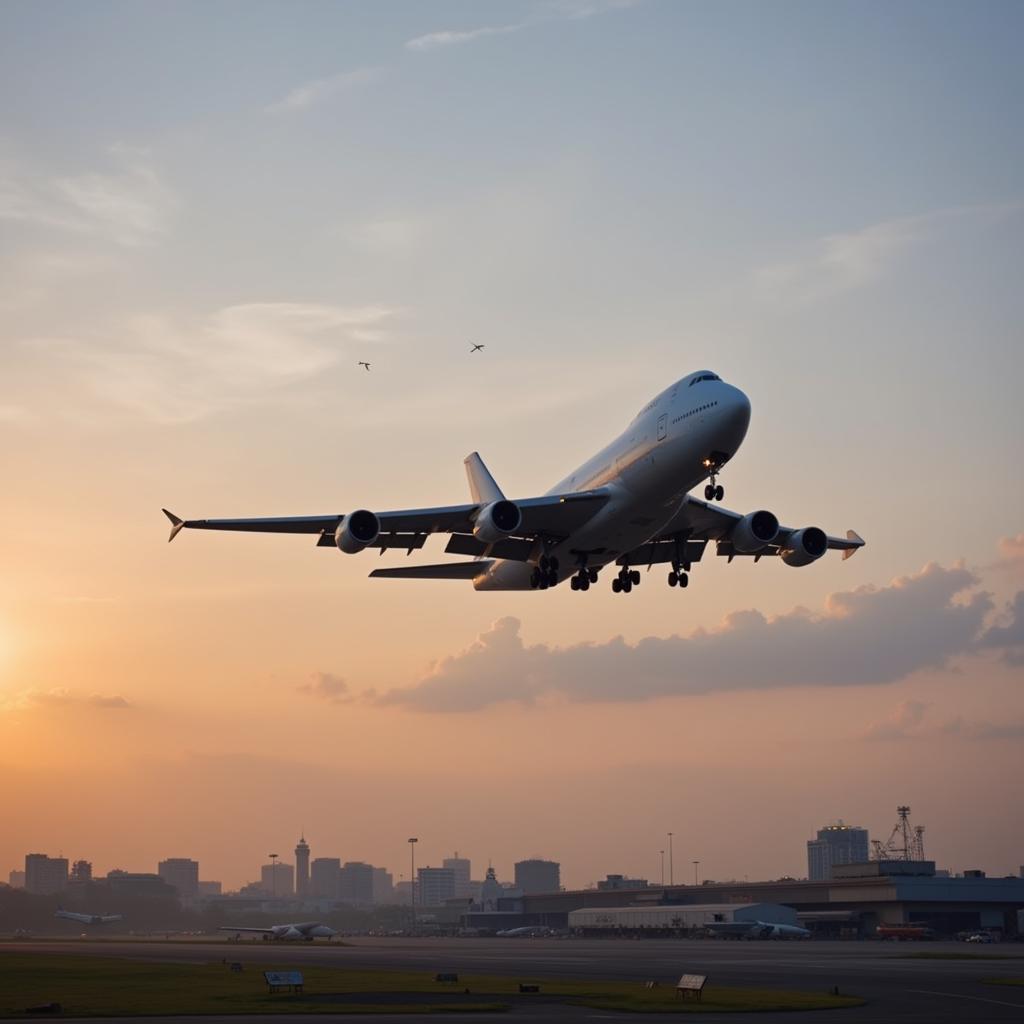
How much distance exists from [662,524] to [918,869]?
129m

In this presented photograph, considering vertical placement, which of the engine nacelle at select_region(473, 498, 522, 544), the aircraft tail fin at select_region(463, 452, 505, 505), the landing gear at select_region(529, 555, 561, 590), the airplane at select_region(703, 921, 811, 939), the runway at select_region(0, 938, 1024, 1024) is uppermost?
the aircraft tail fin at select_region(463, 452, 505, 505)

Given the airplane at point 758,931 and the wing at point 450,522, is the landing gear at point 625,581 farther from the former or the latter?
the airplane at point 758,931

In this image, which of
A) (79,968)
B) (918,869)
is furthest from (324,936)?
(79,968)

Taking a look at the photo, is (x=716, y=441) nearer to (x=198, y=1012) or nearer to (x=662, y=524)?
(x=662, y=524)

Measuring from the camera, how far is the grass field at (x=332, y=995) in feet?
165

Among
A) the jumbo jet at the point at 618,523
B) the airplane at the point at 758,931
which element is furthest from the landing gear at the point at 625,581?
the airplane at the point at 758,931

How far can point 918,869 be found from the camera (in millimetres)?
173375

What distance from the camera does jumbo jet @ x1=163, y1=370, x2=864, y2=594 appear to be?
54.8 metres

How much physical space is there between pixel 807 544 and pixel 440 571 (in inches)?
757

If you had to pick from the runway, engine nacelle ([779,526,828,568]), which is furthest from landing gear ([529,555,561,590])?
the runway

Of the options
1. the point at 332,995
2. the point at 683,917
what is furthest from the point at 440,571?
the point at 683,917

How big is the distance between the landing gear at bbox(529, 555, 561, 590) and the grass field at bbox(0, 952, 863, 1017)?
18.8 metres

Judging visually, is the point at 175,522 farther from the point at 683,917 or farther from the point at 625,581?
the point at 683,917

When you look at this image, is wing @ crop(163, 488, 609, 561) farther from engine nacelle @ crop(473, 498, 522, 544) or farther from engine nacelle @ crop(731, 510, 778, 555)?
engine nacelle @ crop(731, 510, 778, 555)
